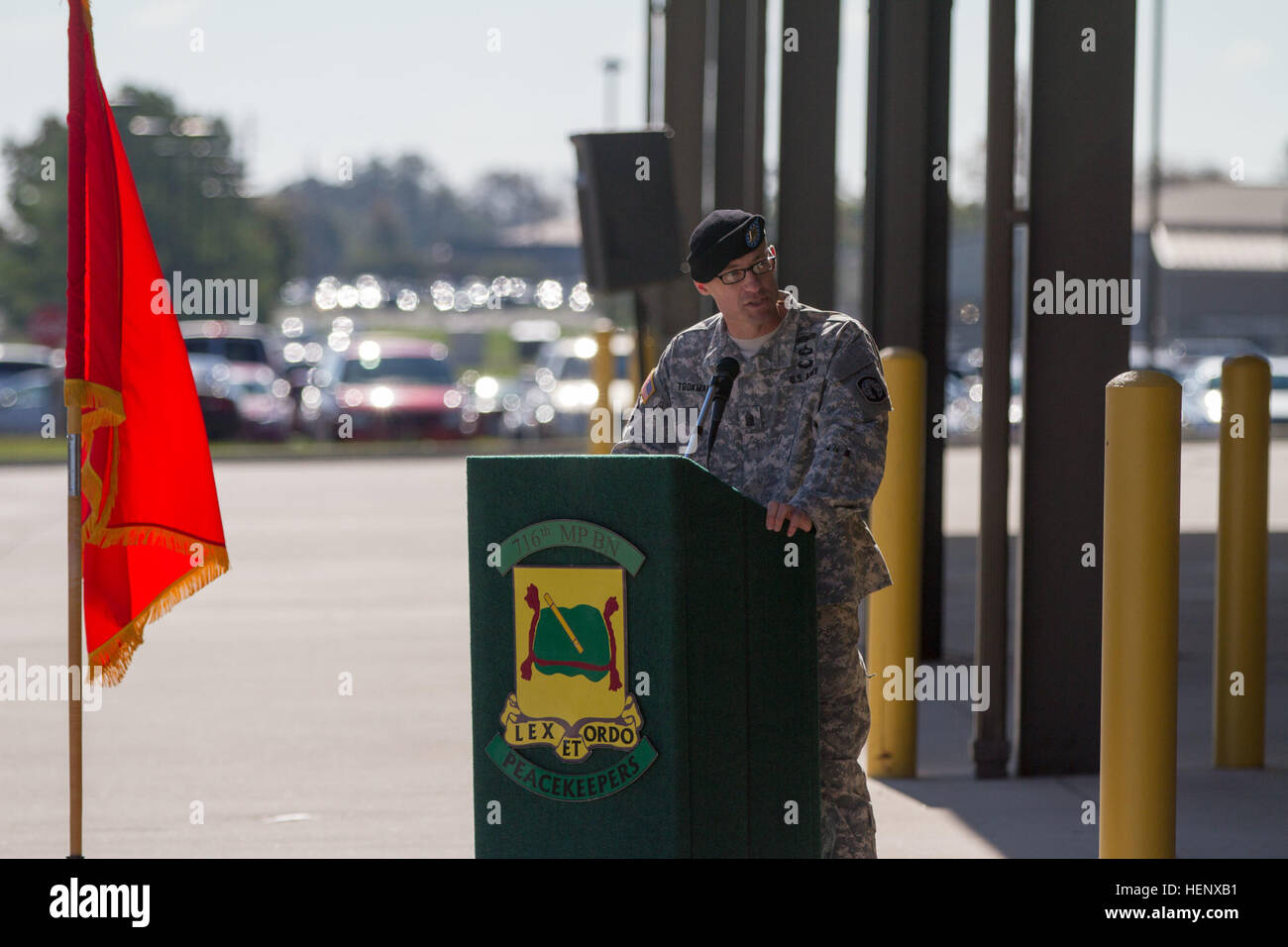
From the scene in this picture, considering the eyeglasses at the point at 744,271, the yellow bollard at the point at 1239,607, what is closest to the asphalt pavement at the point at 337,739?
the yellow bollard at the point at 1239,607

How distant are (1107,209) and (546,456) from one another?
327 cm

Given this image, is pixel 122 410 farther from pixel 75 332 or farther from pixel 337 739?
pixel 337 739

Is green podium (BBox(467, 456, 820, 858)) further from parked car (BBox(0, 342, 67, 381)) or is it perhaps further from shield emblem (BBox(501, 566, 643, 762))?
parked car (BBox(0, 342, 67, 381))

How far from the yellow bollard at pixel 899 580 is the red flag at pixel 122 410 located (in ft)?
8.74

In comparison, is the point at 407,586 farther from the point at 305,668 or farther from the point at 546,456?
the point at 546,456

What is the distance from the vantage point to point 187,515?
183 inches

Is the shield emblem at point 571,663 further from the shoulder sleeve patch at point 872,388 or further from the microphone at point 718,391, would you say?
the shoulder sleeve patch at point 872,388

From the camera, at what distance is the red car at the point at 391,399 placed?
28328mm

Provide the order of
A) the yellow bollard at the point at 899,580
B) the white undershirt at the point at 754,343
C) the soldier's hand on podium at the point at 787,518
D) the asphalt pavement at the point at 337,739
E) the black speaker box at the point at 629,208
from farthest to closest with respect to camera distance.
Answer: the black speaker box at the point at 629,208, the yellow bollard at the point at 899,580, the asphalt pavement at the point at 337,739, the white undershirt at the point at 754,343, the soldier's hand on podium at the point at 787,518

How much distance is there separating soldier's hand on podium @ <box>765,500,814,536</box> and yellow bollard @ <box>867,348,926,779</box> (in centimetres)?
251

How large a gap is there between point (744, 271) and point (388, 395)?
24.7 metres

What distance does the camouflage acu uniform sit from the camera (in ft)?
13.8
